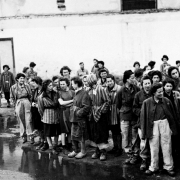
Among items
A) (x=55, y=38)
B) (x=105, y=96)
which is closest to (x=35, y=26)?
(x=55, y=38)

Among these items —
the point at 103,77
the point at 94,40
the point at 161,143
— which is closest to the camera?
the point at 161,143

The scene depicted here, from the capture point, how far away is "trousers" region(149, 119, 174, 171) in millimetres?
5996

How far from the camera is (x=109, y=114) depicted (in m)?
7.18

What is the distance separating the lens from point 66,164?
6.96 metres

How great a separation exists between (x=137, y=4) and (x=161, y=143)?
9.84 metres

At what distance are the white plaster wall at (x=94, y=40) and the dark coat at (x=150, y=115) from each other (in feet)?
29.0

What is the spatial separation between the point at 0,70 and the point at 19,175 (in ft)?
30.7

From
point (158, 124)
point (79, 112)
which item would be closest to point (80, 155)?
point (79, 112)

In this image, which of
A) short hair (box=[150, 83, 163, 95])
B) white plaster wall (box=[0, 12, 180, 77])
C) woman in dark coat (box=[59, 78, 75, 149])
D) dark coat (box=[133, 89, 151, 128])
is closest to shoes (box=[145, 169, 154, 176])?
dark coat (box=[133, 89, 151, 128])

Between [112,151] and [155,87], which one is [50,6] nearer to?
[112,151]

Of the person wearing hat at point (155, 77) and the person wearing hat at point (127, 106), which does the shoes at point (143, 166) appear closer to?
the person wearing hat at point (127, 106)

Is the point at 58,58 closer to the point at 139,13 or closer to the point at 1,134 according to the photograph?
the point at 139,13

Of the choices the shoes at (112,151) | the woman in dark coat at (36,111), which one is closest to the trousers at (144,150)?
the shoes at (112,151)

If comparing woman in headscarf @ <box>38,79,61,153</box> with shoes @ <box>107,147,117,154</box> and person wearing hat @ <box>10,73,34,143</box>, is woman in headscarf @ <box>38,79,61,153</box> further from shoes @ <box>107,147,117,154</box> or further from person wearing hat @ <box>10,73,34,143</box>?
shoes @ <box>107,147,117,154</box>
